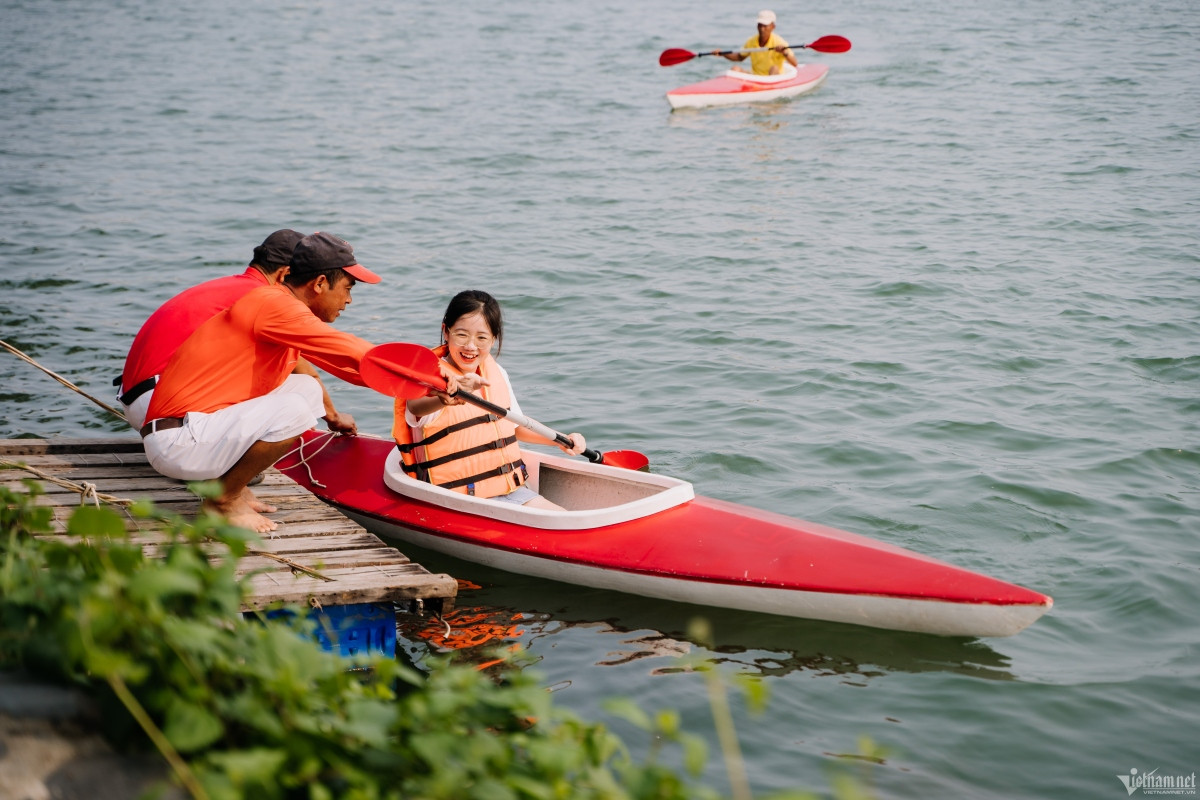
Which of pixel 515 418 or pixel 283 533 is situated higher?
pixel 515 418

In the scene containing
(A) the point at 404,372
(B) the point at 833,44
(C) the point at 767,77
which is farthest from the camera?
(C) the point at 767,77

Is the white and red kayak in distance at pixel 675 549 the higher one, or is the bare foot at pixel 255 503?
the bare foot at pixel 255 503

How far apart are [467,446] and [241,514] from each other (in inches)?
39.6

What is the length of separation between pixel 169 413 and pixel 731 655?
2.26 meters

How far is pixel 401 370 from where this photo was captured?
4.04 m

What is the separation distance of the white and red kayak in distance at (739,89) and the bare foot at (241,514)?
11.5 metres

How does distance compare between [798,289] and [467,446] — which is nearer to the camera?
[467,446]

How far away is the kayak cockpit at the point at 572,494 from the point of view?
4.48 meters

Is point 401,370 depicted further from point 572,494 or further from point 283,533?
point 572,494

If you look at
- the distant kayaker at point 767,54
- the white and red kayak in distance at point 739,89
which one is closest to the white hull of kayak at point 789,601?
the white and red kayak in distance at point 739,89

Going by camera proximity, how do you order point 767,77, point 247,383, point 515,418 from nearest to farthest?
point 247,383, point 515,418, point 767,77

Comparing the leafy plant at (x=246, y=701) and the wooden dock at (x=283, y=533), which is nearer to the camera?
the leafy plant at (x=246, y=701)

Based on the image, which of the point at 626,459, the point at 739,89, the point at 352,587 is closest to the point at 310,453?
the point at 626,459

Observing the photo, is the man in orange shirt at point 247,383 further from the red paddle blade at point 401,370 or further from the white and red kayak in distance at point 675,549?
the white and red kayak in distance at point 675,549
